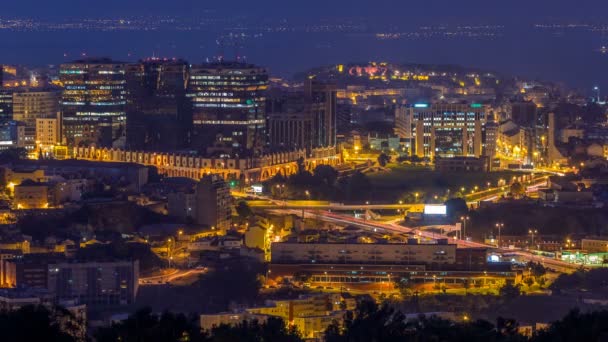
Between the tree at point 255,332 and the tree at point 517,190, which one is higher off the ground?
the tree at point 517,190

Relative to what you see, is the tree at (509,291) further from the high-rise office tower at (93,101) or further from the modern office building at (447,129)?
the high-rise office tower at (93,101)

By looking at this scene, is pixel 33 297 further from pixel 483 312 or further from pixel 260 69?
pixel 260 69

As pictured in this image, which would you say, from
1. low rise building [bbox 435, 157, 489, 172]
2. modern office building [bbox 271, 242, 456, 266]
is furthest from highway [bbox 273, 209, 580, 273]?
low rise building [bbox 435, 157, 489, 172]

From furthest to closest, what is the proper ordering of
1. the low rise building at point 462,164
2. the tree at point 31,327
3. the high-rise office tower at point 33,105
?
the high-rise office tower at point 33,105
the low rise building at point 462,164
the tree at point 31,327

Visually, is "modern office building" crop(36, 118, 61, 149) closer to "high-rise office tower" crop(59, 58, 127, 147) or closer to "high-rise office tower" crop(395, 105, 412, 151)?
"high-rise office tower" crop(59, 58, 127, 147)

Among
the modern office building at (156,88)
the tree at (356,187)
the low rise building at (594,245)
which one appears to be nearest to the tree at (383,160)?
the tree at (356,187)

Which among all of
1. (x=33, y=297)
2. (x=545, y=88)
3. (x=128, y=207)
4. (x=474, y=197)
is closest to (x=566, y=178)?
(x=474, y=197)
